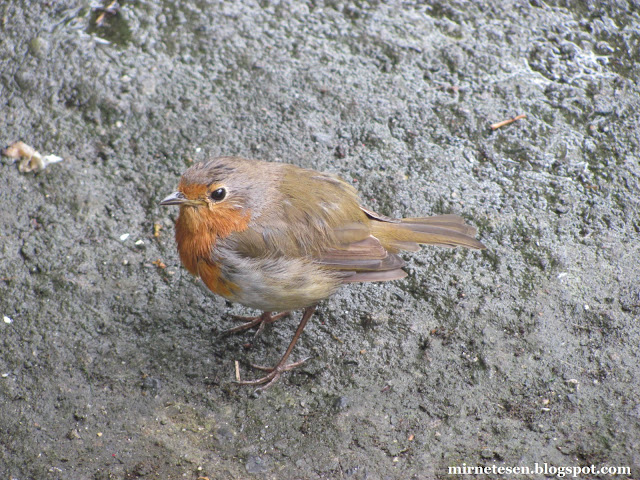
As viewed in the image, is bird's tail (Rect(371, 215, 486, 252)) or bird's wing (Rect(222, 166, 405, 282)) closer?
bird's wing (Rect(222, 166, 405, 282))

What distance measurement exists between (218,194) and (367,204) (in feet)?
4.79

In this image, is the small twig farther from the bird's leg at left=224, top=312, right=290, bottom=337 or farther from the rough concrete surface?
the bird's leg at left=224, top=312, right=290, bottom=337

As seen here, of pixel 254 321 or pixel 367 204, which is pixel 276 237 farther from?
pixel 367 204

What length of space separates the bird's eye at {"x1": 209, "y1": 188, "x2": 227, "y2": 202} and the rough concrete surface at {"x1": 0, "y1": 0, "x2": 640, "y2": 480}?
3.02 feet

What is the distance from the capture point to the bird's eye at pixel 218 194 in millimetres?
3607

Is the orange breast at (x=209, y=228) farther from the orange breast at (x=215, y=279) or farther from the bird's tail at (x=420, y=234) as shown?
the bird's tail at (x=420, y=234)

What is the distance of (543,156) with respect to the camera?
500 cm

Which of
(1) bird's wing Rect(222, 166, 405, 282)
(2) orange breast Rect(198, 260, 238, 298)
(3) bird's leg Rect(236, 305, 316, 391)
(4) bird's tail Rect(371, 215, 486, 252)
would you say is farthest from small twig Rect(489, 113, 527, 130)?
(2) orange breast Rect(198, 260, 238, 298)

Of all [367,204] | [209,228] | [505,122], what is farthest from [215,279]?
[505,122]

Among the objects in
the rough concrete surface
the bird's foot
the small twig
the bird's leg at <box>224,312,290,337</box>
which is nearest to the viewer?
the rough concrete surface

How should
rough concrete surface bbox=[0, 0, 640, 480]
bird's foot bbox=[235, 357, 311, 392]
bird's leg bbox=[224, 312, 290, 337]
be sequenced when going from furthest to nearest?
bird's leg bbox=[224, 312, 290, 337]
bird's foot bbox=[235, 357, 311, 392]
rough concrete surface bbox=[0, 0, 640, 480]

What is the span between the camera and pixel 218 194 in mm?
3617

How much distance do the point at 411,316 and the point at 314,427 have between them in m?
1.00

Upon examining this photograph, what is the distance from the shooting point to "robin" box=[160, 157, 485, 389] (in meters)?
3.60
